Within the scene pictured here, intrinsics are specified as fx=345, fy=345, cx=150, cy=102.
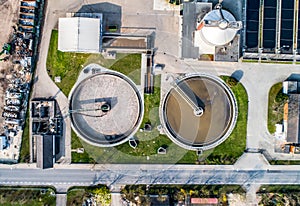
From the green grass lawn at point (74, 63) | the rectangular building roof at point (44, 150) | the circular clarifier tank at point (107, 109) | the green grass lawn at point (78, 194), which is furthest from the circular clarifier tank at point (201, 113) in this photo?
the rectangular building roof at point (44, 150)

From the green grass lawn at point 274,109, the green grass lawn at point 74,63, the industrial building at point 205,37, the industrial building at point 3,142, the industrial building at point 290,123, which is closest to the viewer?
the industrial building at point 205,37

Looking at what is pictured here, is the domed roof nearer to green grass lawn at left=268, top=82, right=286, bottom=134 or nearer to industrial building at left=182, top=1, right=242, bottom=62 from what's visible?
industrial building at left=182, top=1, right=242, bottom=62

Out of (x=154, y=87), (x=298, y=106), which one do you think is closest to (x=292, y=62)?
(x=298, y=106)

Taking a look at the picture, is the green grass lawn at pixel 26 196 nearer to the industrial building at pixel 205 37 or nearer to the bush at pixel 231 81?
the industrial building at pixel 205 37

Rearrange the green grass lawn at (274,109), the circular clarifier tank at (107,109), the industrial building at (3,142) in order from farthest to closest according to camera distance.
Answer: the green grass lawn at (274,109)
the circular clarifier tank at (107,109)
the industrial building at (3,142)

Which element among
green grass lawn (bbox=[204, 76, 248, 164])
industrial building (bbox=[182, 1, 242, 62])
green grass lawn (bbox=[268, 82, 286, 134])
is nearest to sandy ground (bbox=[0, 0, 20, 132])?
industrial building (bbox=[182, 1, 242, 62])

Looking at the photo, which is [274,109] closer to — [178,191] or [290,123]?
[290,123]

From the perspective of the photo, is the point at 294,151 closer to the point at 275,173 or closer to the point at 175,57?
the point at 275,173
